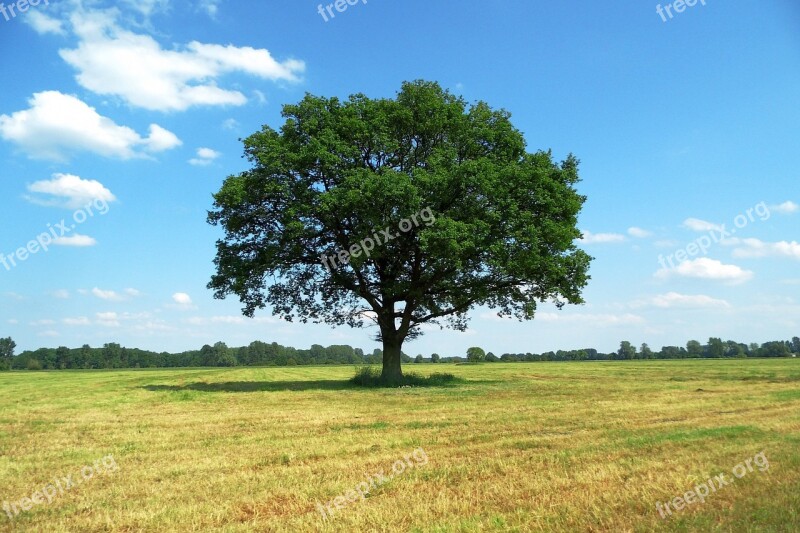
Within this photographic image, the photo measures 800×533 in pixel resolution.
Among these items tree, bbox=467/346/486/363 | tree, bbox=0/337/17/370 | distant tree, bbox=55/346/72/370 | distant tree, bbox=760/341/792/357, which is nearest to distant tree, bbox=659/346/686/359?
distant tree, bbox=760/341/792/357

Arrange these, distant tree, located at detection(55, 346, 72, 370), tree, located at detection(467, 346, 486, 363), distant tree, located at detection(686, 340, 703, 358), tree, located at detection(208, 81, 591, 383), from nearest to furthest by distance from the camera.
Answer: tree, located at detection(208, 81, 591, 383) < tree, located at detection(467, 346, 486, 363) < distant tree, located at detection(55, 346, 72, 370) < distant tree, located at detection(686, 340, 703, 358)

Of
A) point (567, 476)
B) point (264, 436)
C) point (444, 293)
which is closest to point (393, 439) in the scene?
point (264, 436)

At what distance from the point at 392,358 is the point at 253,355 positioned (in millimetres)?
156773

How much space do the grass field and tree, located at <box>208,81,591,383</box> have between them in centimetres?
1216

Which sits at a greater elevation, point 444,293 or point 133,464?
point 444,293

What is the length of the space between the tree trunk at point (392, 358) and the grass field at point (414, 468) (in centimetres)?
1509

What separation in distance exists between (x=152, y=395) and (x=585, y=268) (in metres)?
23.9

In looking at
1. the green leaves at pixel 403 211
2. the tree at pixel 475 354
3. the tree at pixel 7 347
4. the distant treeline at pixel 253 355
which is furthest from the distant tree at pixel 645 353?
the tree at pixel 7 347

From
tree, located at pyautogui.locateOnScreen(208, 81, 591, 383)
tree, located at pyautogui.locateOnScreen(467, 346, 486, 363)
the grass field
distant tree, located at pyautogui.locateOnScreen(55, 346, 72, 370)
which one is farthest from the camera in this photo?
distant tree, located at pyautogui.locateOnScreen(55, 346, 72, 370)

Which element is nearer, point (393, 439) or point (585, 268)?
point (393, 439)

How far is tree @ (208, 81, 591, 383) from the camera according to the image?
2666cm

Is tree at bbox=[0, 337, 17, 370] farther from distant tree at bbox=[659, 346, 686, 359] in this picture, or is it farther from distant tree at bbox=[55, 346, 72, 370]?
distant tree at bbox=[659, 346, 686, 359]

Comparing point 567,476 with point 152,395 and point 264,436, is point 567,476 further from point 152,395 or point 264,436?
point 152,395

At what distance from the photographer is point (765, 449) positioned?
949 centimetres
